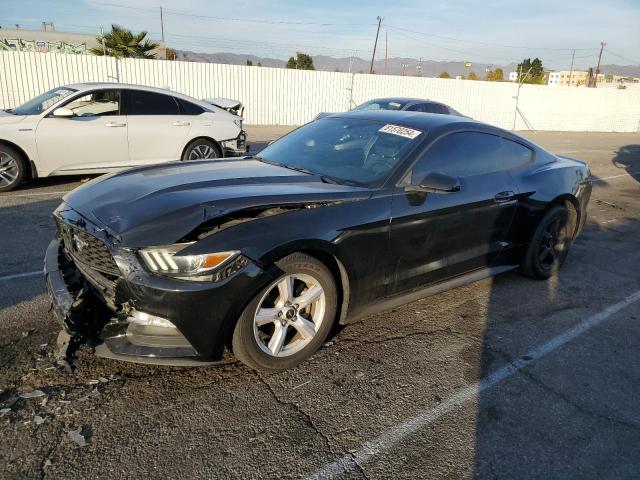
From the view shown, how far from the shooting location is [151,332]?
8.90ft

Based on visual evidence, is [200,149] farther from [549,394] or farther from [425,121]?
[549,394]

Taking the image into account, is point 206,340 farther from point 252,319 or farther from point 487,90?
point 487,90

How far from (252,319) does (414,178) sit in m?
1.58

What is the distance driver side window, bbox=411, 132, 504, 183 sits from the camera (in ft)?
12.4

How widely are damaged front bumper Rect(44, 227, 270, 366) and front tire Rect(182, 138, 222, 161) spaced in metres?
6.25

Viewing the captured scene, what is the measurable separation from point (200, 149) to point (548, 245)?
242 inches

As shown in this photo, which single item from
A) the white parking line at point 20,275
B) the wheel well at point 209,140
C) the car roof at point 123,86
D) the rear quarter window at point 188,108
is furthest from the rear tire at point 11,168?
the white parking line at point 20,275

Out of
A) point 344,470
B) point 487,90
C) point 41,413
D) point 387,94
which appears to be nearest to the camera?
point 344,470

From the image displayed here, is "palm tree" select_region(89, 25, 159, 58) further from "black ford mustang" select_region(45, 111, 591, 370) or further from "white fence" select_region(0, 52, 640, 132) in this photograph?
"black ford mustang" select_region(45, 111, 591, 370)

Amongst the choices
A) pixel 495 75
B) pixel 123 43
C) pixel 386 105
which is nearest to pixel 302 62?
pixel 123 43

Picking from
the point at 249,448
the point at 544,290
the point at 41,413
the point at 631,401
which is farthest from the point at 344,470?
the point at 544,290

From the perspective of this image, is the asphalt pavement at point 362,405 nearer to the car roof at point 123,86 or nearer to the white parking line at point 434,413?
the white parking line at point 434,413

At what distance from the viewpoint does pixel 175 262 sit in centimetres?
265

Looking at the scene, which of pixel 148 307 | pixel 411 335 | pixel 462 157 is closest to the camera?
pixel 148 307
